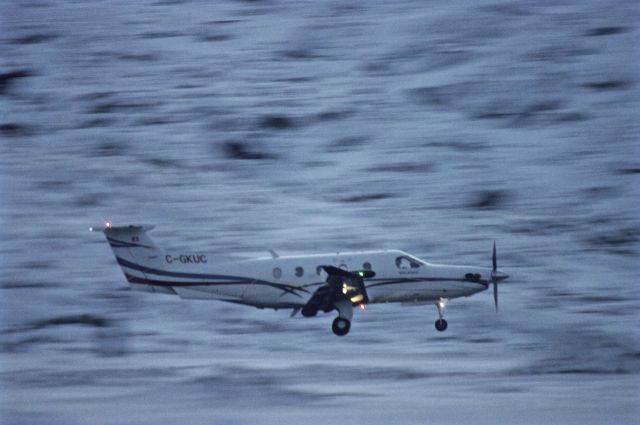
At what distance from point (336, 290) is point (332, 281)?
0.32m

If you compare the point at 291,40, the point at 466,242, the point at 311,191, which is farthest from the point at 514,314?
the point at 291,40

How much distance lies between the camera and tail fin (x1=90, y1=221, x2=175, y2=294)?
31.2m


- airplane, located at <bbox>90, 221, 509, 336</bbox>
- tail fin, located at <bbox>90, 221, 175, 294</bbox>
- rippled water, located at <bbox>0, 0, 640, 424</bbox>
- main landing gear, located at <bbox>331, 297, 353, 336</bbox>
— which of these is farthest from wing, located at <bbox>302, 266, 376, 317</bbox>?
tail fin, located at <bbox>90, 221, 175, 294</bbox>

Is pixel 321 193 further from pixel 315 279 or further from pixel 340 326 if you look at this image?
pixel 340 326

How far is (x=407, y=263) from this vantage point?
1159 inches

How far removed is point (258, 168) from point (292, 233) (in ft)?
63.7

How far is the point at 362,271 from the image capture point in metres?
28.9

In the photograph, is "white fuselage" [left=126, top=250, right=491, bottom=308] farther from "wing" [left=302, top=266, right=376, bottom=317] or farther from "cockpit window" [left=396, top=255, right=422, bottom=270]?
"wing" [left=302, top=266, right=376, bottom=317]

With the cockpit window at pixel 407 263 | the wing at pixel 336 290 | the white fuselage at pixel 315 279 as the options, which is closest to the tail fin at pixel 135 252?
the white fuselage at pixel 315 279

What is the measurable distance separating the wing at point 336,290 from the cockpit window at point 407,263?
1.06m

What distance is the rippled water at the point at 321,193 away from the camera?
813 inches

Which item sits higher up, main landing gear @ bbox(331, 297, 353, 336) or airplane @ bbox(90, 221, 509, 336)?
airplane @ bbox(90, 221, 509, 336)

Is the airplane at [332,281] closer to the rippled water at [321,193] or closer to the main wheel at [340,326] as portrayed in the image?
the main wheel at [340,326]

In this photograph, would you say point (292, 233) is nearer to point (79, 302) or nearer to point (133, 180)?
point (79, 302)
